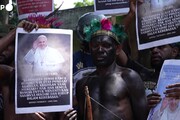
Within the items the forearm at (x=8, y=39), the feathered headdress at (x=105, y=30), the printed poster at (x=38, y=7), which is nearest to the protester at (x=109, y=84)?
the feathered headdress at (x=105, y=30)

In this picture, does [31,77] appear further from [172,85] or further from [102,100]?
[172,85]

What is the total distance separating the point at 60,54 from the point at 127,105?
0.73 m

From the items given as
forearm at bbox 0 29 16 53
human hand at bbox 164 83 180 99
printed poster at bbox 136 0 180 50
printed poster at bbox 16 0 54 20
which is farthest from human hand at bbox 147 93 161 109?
printed poster at bbox 16 0 54 20

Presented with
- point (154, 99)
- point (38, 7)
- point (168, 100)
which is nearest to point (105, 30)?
point (154, 99)

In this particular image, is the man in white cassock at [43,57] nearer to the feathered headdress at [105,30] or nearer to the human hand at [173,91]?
the feathered headdress at [105,30]

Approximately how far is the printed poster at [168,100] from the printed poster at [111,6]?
4.37 feet

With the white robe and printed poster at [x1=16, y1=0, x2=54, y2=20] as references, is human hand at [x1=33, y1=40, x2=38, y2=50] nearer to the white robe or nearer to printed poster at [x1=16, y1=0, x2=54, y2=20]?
the white robe

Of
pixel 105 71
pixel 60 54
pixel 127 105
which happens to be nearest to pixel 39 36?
pixel 60 54

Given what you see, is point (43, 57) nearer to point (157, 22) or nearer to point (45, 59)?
point (45, 59)

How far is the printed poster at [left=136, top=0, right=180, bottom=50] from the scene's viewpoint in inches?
146

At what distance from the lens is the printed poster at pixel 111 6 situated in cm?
450

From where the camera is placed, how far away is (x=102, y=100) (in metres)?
3.66

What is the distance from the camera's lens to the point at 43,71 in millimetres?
3469

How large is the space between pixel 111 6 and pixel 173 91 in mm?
1660
